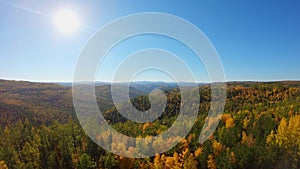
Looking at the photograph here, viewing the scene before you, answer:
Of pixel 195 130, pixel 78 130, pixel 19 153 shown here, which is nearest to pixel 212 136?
pixel 195 130

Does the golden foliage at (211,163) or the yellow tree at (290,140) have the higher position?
the yellow tree at (290,140)

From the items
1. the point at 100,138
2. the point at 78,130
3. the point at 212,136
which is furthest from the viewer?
the point at 212,136

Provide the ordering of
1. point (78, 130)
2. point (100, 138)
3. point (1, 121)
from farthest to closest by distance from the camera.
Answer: point (1, 121), point (78, 130), point (100, 138)

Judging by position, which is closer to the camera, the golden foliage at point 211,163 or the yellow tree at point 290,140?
the golden foliage at point 211,163

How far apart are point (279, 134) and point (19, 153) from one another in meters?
70.5

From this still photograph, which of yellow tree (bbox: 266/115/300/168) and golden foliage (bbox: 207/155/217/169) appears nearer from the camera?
golden foliage (bbox: 207/155/217/169)

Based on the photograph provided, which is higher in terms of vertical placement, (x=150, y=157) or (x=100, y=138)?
(x=100, y=138)

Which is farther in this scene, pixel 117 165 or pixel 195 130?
pixel 195 130

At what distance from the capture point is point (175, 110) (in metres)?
176

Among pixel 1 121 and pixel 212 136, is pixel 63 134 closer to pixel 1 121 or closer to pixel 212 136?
pixel 212 136

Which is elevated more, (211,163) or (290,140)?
(290,140)

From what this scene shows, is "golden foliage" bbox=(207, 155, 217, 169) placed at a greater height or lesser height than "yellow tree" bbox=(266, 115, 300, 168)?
lesser

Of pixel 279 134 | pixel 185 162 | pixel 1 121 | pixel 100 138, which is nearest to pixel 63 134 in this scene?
pixel 100 138

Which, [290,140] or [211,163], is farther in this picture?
[290,140]
